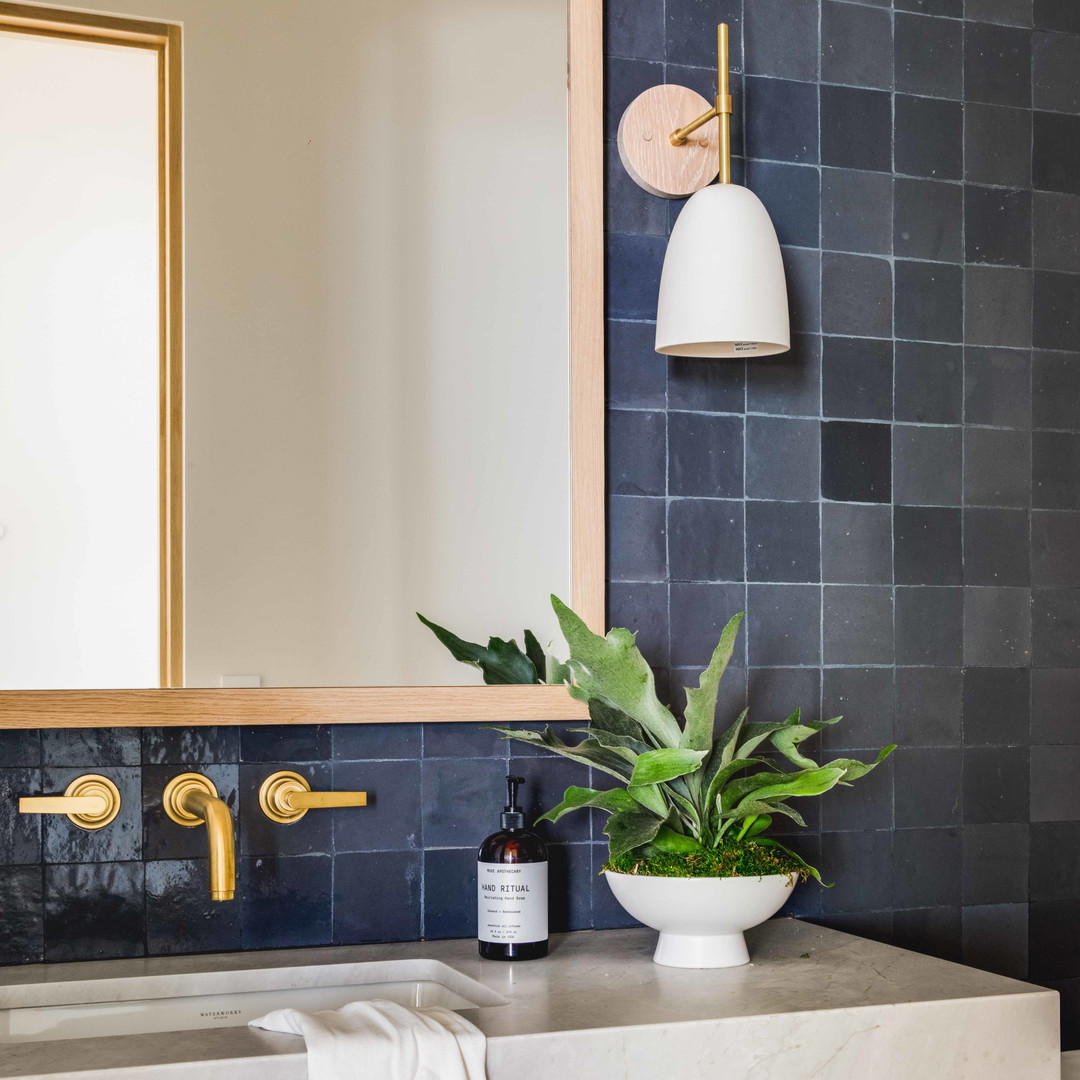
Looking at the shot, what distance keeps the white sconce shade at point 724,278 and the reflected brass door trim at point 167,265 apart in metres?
0.55

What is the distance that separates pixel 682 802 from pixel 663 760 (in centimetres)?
10

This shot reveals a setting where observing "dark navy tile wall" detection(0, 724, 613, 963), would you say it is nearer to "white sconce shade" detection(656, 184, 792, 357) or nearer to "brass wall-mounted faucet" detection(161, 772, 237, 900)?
"brass wall-mounted faucet" detection(161, 772, 237, 900)

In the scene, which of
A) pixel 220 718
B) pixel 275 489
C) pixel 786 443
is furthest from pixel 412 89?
pixel 220 718

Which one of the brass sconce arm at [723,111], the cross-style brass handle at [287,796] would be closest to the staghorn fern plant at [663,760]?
the cross-style brass handle at [287,796]

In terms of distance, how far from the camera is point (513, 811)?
4.27 feet

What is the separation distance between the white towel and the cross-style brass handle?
36cm

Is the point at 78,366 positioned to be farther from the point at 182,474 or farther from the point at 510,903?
the point at 510,903

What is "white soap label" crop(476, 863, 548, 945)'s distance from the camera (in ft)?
4.16

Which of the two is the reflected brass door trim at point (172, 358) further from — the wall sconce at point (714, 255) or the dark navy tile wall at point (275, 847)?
the wall sconce at point (714, 255)

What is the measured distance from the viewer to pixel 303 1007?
1.21 meters

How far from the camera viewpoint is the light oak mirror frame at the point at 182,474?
1304mm

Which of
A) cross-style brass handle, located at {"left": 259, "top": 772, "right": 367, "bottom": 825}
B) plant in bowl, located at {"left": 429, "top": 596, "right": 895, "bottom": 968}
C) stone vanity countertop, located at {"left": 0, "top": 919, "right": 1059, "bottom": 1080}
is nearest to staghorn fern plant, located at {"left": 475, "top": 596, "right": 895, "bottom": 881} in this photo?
plant in bowl, located at {"left": 429, "top": 596, "right": 895, "bottom": 968}

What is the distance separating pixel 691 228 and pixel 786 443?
309 millimetres

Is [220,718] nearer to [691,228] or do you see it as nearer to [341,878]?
[341,878]
